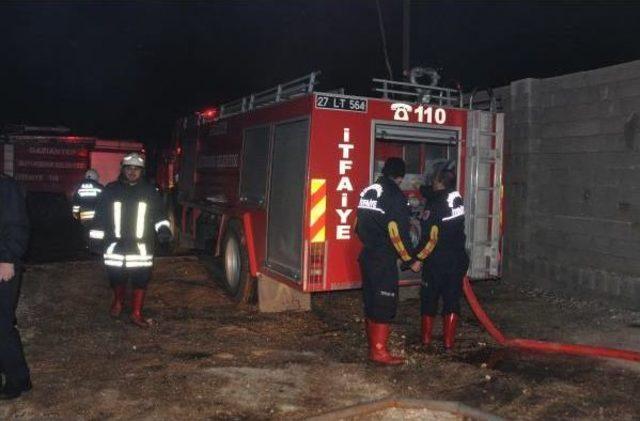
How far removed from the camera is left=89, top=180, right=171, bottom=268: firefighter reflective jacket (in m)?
6.36

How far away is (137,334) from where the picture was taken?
6109mm

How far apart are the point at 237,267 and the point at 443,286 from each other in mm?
3031

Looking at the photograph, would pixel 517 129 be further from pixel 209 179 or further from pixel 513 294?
Answer: pixel 209 179

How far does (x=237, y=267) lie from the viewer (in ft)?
25.7

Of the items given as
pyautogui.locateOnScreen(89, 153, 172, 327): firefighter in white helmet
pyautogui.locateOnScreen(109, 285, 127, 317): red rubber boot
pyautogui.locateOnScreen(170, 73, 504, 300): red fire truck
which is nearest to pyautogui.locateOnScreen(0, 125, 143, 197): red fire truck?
pyautogui.locateOnScreen(170, 73, 504, 300): red fire truck

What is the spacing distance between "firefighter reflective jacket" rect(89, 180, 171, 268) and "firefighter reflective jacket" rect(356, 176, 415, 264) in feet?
7.37

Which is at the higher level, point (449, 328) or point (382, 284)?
point (382, 284)

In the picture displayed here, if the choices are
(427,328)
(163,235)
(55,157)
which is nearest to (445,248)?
(427,328)

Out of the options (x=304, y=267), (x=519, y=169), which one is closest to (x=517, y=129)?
(x=519, y=169)

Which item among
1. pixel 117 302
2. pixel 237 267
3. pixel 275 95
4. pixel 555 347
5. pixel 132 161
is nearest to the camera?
pixel 555 347

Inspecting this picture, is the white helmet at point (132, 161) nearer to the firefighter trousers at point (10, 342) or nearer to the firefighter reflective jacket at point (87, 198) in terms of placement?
the firefighter trousers at point (10, 342)

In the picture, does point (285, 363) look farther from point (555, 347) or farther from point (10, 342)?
point (555, 347)

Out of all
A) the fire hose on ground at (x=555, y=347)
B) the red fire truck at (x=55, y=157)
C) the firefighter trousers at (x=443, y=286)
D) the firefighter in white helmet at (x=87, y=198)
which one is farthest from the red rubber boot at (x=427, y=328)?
the red fire truck at (x=55, y=157)

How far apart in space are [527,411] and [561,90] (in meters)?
4.85
